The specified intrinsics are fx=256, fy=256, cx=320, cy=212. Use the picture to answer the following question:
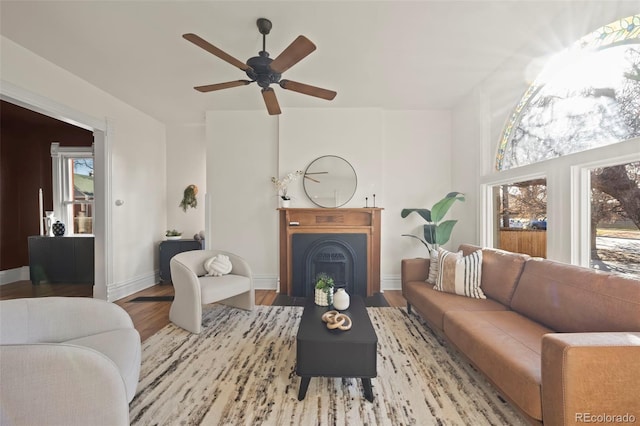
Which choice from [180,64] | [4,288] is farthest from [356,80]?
[4,288]

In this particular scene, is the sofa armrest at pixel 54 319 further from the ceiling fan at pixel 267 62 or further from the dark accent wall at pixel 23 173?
the dark accent wall at pixel 23 173

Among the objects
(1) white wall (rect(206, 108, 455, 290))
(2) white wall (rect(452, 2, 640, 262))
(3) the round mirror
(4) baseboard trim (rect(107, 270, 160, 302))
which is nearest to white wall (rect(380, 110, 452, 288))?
(1) white wall (rect(206, 108, 455, 290))

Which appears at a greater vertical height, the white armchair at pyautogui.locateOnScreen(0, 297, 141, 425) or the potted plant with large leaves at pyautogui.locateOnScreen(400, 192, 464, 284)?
the potted plant with large leaves at pyautogui.locateOnScreen(400, 192, 464, 284)

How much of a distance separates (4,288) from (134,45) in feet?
14.3

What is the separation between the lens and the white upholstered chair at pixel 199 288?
8.32 ft

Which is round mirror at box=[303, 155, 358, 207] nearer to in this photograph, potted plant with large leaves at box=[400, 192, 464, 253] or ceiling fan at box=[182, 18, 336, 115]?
potted plant with large leaves at box=[400, 192, 464, 253]

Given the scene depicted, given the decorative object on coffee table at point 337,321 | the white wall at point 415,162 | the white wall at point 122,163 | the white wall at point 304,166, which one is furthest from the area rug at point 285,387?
the white wall at point 415,162

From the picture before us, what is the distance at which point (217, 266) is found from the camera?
2965 mm

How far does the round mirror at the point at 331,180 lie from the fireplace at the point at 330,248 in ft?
0.76

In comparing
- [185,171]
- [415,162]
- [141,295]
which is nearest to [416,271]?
[415,162]

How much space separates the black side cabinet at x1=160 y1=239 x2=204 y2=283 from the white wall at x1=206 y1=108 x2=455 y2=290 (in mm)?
504

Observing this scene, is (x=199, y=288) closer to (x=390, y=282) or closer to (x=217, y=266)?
(x=217, y=266)

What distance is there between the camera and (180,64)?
2736 millimetres

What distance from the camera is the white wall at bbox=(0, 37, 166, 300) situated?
2623mm
